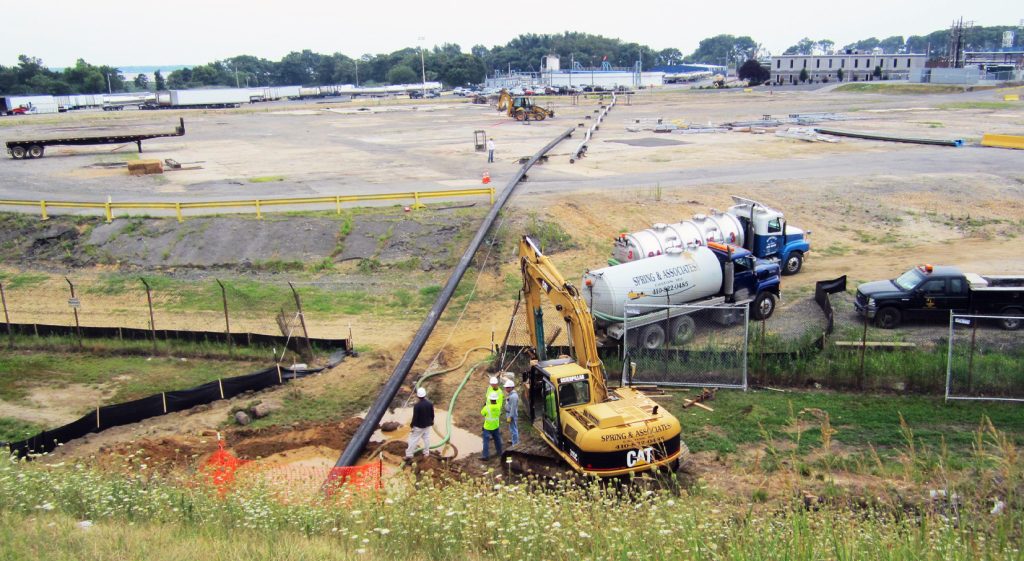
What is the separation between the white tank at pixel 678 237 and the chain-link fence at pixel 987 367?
7.70m

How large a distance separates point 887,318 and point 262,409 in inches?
642

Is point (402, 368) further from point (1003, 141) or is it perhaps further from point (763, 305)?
point (1003, 141)

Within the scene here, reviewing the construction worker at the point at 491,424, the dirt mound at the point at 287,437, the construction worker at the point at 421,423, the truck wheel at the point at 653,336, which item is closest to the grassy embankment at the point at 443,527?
the construction worker at the point at 421,423

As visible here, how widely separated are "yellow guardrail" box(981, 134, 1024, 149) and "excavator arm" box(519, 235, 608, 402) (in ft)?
150

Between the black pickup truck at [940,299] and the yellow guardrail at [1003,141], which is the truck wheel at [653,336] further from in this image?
the yellow guardrail at [1003,141]

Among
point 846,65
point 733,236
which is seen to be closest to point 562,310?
point 733,236

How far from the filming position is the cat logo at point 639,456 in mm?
12633

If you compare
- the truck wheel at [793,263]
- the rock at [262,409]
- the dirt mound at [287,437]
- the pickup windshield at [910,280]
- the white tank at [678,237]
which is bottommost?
the dirt mound at [287,437]

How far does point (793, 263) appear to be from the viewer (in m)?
27.2

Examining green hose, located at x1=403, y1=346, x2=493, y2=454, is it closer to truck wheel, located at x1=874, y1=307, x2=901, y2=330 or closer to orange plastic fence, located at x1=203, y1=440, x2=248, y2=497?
orange plastic fence, located at x1=203, y1=440, x2=248, y2=497

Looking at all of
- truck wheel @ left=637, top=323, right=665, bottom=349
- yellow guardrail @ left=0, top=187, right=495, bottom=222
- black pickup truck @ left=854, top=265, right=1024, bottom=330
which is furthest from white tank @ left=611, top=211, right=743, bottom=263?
yellow guardrail @ left=0, top=187, right=495, bottom=222

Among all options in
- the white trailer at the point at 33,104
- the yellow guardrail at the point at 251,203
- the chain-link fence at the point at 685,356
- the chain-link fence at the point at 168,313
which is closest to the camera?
the chain-link fence at the point at 685,356

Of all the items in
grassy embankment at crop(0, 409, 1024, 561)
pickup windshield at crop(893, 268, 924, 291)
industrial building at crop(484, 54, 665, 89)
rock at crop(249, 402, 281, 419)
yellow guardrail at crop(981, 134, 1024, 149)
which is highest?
industrial building at crop(484, 54, 665, 89)

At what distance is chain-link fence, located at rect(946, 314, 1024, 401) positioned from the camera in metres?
16.5
